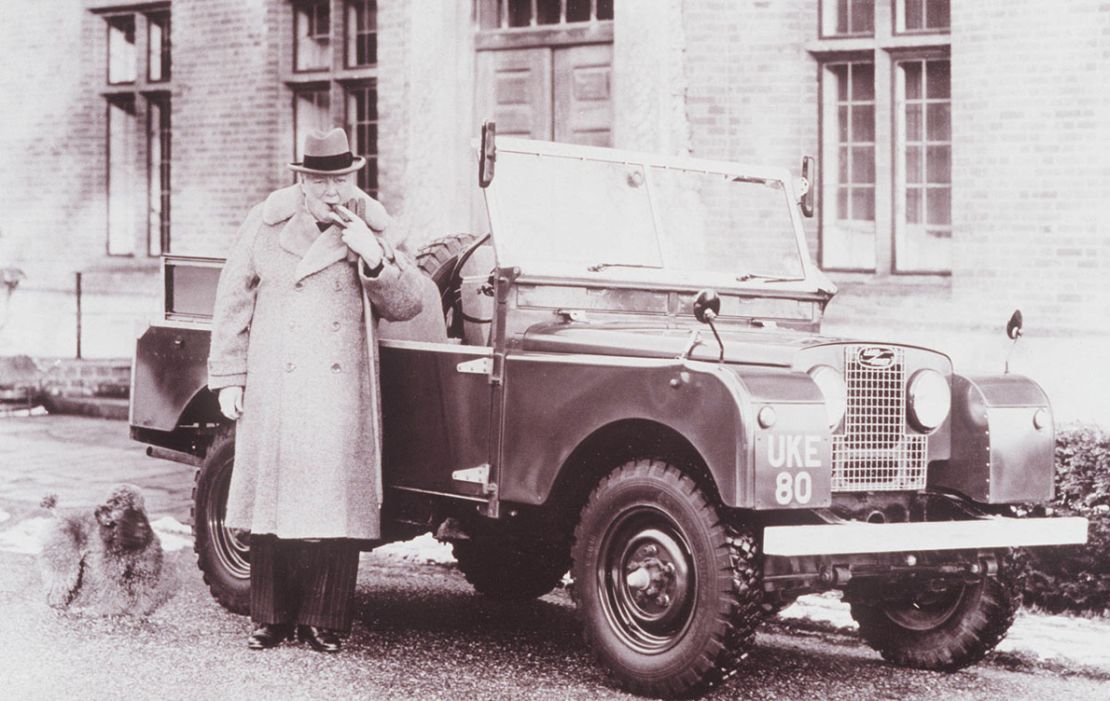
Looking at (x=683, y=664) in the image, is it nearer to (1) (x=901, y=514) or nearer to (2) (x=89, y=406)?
(1) (x=901, y=514)

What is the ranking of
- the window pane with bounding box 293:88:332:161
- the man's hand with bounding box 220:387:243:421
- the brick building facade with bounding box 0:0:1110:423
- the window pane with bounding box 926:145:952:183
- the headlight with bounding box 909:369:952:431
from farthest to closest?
the window pane with bounding box 293:88:332:161
the window pane with bounding box 926:145:952:183
the brick building facade with bounding box 0:0:1110:423
the man's hand with bounding box 220:387:243:421
the headlight with bounding box 909:369:952:431

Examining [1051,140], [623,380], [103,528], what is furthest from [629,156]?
[1051,140]

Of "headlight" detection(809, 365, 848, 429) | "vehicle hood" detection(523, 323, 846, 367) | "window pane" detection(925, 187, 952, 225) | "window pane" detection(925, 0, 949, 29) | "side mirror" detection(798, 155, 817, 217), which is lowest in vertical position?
"headlight" detection(809, 365, 848, 429)

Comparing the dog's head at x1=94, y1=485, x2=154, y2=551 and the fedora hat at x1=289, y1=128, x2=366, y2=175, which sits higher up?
the fedora hat at x1=289, y1=128, x2=366, y2=175

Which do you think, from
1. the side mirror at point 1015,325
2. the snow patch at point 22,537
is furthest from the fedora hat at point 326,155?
the snow patch at point 22,537

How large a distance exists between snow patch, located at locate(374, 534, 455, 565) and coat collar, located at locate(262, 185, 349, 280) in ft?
8.61

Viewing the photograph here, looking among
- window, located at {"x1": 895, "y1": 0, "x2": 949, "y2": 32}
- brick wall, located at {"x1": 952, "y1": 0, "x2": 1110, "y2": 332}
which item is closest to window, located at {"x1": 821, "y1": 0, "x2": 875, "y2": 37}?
window, located at {"x1": 895, "y1": 0, "x2": 949, "y2": 32}

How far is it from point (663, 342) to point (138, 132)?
33.8ft

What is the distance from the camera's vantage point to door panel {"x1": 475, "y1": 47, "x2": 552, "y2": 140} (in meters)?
12.2

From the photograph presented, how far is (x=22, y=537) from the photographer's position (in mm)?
8688

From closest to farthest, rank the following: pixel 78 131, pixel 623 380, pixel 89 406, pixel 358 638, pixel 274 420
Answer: pixel 623 380 < pixel 274 420 < pixel 358 638 < pixel 89 406 < pixel 78 131

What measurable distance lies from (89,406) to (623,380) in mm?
7598

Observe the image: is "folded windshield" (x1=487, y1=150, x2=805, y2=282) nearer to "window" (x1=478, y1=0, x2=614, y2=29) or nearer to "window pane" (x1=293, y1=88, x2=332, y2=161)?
"window" (x1=478, y1=0, x2=614, y2=29)

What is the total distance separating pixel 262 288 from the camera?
6160 millimetres
